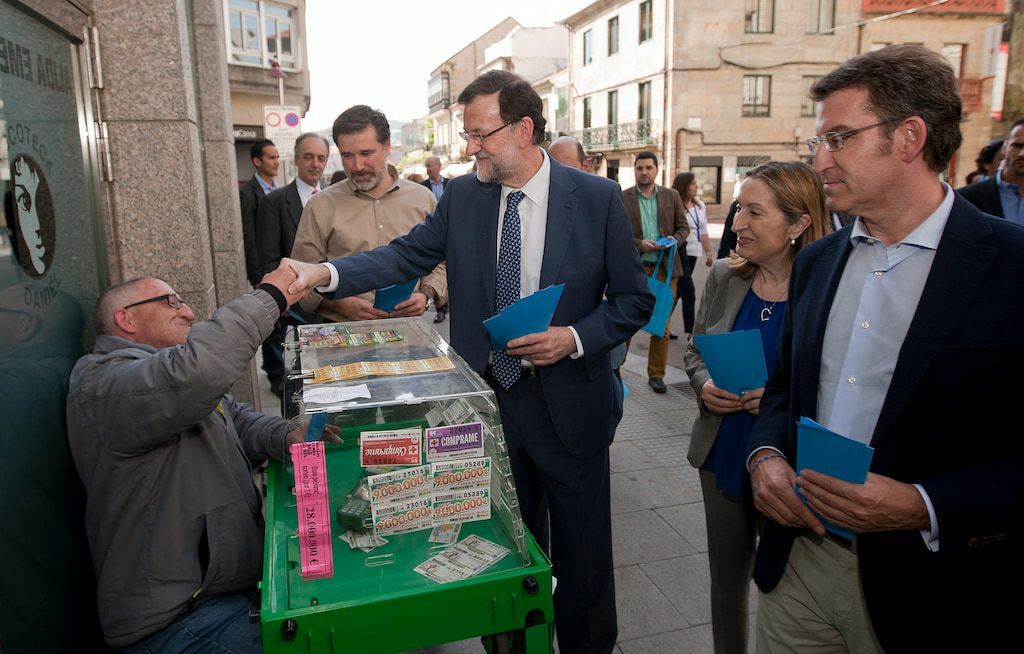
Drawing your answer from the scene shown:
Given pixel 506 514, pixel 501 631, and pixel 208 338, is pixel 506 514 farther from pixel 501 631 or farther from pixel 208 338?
pixel 208 338

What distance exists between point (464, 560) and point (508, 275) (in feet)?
4.06

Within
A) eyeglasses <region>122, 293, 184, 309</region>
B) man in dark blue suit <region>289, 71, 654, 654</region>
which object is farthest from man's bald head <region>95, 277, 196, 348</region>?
man in dark blue suit <region>289, 71, 654, 654</region>

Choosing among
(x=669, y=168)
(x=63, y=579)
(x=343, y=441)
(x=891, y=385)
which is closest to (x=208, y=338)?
(x=343, y=441)

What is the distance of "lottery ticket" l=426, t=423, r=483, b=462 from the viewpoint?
183 centimetres

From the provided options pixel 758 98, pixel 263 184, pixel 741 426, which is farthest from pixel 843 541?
pixel 758 98

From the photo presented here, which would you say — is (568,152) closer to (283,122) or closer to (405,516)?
(405,516)

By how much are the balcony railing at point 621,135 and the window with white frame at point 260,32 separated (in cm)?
1467

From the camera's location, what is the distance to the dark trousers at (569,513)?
277cm

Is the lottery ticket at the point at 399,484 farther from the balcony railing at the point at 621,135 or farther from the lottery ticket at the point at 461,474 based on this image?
the balcony railing at the point at 621,135

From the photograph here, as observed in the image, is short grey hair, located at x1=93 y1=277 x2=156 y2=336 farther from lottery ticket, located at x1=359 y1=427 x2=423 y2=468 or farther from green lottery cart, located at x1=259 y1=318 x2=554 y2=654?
lottery ticket, located at x1=359 y1=427 x2=423 y2=468

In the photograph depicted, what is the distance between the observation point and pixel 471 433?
1.86 meters

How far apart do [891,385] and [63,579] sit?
2.69 m

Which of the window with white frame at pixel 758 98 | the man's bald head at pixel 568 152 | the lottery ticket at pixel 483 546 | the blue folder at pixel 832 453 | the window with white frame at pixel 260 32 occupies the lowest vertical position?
the lottery ticket at pixel 483 546

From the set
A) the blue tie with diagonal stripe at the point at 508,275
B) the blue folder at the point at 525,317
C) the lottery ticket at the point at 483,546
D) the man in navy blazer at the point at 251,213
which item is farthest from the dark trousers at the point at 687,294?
the lottery ticket at the point at 483,546
